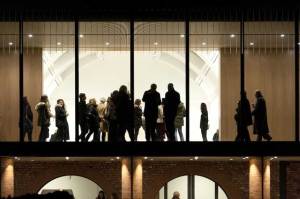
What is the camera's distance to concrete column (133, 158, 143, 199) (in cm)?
3120

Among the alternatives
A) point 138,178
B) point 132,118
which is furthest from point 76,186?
point 132,118

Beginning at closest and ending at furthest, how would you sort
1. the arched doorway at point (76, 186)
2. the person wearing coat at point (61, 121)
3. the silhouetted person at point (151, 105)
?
the silhouetted person at point (151, 105) < the person wearing coat at point (61, 121) < the arched doorway at point (76, 186)

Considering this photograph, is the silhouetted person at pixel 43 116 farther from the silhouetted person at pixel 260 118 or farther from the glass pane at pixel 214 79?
the silhouetted person at pixel 260 118

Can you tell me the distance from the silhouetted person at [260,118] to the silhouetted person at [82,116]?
4849 millimetres

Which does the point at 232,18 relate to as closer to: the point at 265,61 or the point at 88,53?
the point at 265,61

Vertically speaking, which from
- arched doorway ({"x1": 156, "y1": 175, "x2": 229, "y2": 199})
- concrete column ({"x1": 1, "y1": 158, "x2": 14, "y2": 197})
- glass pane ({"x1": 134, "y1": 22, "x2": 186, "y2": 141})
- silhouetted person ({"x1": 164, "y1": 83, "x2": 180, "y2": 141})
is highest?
glass pane ({"x1": 134, "y1": 22, "x2": 186, "y2": 141})

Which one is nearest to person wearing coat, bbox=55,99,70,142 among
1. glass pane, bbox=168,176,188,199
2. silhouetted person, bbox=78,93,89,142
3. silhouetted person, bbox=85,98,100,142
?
silhouetted person, bbox=78,93,89,142

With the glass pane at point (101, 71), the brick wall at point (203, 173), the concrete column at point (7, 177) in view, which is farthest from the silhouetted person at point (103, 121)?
the concrete column at point (7, 177)

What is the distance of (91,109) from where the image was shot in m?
29.3

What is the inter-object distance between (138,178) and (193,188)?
3.20m

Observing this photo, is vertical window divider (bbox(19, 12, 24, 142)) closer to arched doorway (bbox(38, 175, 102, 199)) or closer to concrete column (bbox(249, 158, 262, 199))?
arched doorway (bbox(38, 175, 102, 199))

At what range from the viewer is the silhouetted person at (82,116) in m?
29.2

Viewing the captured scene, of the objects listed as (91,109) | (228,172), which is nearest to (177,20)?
(91,109)

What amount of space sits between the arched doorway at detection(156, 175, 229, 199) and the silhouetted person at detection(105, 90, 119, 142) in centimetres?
477
